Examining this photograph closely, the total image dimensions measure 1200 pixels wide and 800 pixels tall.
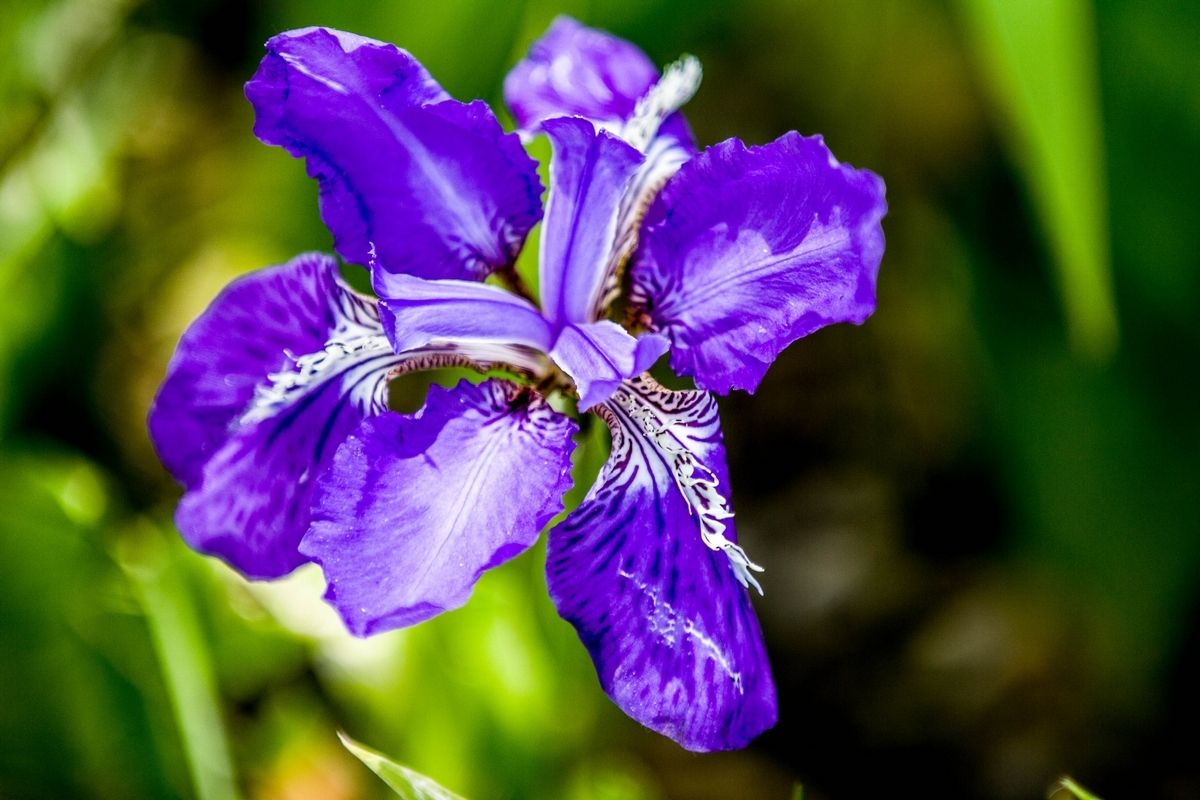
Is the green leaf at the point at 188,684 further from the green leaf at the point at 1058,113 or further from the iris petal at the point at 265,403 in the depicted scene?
the green leaf at the point at 1058,113

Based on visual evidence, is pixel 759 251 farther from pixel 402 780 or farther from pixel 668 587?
pixel 402 780

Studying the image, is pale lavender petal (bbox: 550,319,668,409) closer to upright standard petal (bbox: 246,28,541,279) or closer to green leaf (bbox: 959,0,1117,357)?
upright standard petal (bbox: 246,28,541,279)

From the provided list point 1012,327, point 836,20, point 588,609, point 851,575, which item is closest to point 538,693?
point 588,609

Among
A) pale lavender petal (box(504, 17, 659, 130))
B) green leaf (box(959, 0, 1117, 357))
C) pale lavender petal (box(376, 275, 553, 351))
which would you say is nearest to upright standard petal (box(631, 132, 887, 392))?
pale lavender petal (box(376, 275, 553, 351))

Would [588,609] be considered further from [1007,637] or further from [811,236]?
[1007,637]

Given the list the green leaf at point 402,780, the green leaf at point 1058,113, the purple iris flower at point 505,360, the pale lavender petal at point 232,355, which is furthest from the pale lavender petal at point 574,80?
the green leaf at point 402,780
